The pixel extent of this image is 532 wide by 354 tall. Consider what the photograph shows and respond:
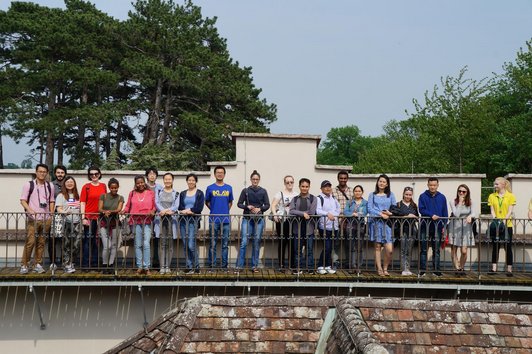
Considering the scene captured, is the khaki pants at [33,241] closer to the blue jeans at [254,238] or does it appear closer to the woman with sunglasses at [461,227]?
the blue jeans at [254,238]

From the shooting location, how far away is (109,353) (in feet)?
19.9

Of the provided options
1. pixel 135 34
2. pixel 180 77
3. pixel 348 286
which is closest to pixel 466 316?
pixel 348 286

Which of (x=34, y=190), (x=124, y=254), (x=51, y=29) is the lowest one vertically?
(x=124, y=254)

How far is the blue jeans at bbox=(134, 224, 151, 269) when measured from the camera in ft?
35.5

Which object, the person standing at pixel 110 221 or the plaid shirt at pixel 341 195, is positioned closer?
the person standing at pixel 110 221

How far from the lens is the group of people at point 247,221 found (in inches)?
431

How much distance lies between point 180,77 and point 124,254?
82.4 ft

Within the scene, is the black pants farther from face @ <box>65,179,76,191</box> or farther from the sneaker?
the sneaker

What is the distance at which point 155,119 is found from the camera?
3788cm

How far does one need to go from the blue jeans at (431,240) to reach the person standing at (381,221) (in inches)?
22.9

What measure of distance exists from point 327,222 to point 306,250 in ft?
2.07

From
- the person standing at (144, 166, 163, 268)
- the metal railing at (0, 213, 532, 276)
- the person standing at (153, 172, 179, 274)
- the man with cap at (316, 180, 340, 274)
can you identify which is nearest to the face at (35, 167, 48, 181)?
the metal railing at (0, 213, 532, 276)

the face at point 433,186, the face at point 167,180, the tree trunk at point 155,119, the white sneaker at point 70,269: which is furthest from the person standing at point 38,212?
the tree trunk at point 155,119

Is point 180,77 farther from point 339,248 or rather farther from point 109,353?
point 109,353
